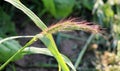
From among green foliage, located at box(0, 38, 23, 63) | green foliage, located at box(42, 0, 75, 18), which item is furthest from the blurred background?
green foliage, located at box(0, 38, 23, 63)

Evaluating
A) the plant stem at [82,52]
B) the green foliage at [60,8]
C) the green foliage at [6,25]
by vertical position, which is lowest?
the plant stem at [82,52]

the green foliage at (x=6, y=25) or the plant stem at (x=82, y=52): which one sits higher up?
the green foliage at (x=6, y=25)

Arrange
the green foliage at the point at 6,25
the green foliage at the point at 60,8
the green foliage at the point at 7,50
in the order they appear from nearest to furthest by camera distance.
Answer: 1. the green foliage at the point at 7,50
2. the green foliage at the point at 6,25
3. the green foliage at the point at 60,8

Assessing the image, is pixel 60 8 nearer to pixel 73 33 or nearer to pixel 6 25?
pixel 73 33

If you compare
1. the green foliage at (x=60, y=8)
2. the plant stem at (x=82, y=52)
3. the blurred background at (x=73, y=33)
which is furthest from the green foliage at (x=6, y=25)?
the plant stem at (x=82, y=52)

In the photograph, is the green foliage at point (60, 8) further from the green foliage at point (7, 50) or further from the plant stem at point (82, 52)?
the green foliage at point (7, 50)

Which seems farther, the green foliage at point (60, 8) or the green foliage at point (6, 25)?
the green foliage at point (60, 8)

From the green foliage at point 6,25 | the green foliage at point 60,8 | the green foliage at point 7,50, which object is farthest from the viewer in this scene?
the green foliage at point 60,8

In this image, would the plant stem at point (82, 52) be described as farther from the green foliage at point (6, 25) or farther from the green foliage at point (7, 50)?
the green foliage at point (7, 50)
